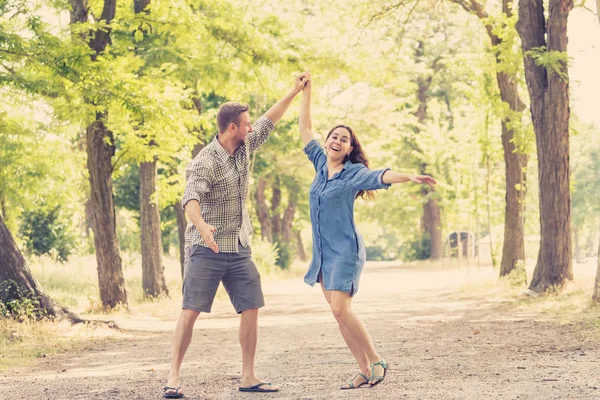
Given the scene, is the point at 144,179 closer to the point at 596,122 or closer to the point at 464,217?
the point at 464,217

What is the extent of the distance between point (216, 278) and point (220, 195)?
0.63 meters

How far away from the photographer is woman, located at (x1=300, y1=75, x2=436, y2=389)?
7078 mm

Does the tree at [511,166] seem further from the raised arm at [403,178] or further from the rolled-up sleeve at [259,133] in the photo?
the raised arm at [403,178]

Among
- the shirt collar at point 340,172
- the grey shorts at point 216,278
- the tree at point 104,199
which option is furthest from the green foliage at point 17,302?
the shirt collar at point 340,172

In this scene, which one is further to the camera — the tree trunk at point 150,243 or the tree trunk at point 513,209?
the tree trunk at point 513,209

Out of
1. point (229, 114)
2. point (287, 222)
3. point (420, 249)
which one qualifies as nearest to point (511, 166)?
point (229, 114)

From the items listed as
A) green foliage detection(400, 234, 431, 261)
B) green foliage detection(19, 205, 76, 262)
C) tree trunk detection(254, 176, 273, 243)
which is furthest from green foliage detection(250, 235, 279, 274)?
green foliage detection(400, 234, 431, 261)

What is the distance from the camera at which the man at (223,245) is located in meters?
7.04

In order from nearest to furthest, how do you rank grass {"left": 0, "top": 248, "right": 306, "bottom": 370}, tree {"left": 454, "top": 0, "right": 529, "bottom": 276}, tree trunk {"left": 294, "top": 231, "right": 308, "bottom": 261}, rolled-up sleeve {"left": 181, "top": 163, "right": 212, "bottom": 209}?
1. rolled-up sleeve {"left": 181, "top": 163, "right": 212, "bottom": 209}
2. grass {"left": 0, "top": 248, "right": 306, "bottom": 370}
3. tree {"left": 454, "top": 0, "right": 529, "bottom": 276}
4. tree trunk {"left": 294, "top": 231, "right": 308, "bottom": 261}

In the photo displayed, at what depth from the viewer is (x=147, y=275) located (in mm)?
20328

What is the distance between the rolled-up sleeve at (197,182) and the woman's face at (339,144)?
0.95 meters

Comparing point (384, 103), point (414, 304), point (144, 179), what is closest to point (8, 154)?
point (144, 179)

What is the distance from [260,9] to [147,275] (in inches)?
255

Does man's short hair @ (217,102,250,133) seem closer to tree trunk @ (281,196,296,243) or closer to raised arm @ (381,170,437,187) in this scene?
raised arm @ (381,170,437,187)
